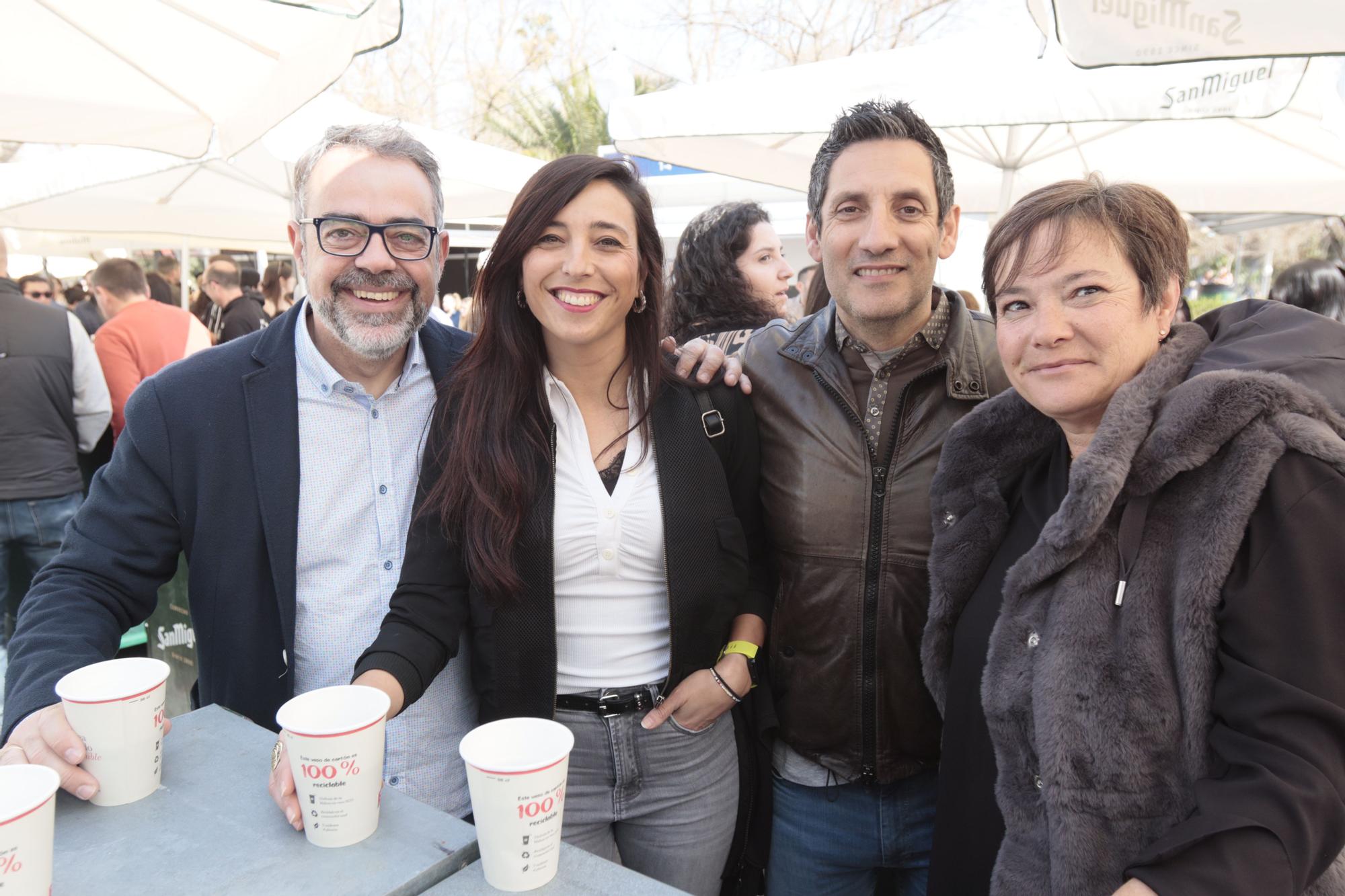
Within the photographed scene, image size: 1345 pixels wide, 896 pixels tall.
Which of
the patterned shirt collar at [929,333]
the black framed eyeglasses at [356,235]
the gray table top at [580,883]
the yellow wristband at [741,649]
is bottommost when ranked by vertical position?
the yellow wristband at [741,649]

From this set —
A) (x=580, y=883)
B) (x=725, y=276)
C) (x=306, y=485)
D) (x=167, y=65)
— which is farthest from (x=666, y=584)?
(x=167, y=65)

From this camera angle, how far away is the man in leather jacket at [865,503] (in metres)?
2.15

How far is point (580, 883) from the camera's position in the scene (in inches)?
44.4

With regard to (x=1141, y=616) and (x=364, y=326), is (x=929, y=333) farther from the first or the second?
(x=364, y=326)

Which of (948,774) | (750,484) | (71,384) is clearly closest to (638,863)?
(948,774)

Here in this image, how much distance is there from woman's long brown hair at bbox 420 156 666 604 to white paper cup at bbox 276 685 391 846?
74 centimetres

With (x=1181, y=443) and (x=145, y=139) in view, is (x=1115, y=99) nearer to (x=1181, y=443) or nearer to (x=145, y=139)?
(x=1181, y=443)

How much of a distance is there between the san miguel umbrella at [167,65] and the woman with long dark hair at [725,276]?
5.37 feet

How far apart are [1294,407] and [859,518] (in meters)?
1.00

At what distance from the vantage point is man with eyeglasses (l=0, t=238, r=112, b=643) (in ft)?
15.7

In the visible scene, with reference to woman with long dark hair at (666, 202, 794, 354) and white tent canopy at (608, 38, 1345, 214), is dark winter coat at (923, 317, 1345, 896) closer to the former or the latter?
white tent canopy at (608, 38, 1345, 214)

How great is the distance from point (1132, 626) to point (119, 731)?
1548mm

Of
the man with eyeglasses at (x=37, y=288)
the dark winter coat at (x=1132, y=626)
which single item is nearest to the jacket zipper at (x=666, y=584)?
the dark winter coat at (x=1132, y=626)

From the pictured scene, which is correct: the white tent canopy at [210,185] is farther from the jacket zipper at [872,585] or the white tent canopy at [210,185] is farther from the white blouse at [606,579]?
the jacket zipper at [872,585]
